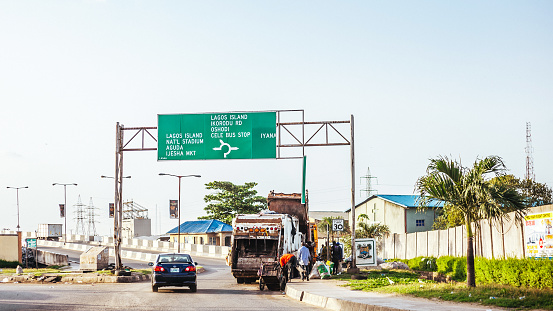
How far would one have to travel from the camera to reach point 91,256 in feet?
129

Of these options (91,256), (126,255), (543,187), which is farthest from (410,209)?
(91,256)

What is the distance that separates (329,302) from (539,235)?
6535 mm

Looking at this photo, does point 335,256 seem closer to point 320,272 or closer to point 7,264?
point 320,272

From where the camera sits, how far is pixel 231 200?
307 feet

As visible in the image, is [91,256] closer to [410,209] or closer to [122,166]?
[122,166]

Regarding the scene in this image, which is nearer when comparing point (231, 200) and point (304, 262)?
point (304, 262)

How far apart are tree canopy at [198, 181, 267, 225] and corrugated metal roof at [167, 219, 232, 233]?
13.2 feet

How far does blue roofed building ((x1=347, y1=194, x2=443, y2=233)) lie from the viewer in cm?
6894

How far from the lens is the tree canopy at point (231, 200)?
9338 cm

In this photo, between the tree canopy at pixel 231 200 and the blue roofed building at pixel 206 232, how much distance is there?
13.1 ft

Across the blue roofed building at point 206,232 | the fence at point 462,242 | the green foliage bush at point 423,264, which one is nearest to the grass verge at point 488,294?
the fence at point 462,242

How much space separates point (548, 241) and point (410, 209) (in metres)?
52.0

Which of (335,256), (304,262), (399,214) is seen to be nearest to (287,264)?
(304,262)

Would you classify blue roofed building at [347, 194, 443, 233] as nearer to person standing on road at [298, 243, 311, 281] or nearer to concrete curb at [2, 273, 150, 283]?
concrete curb at [2, 273, 150, 283]
